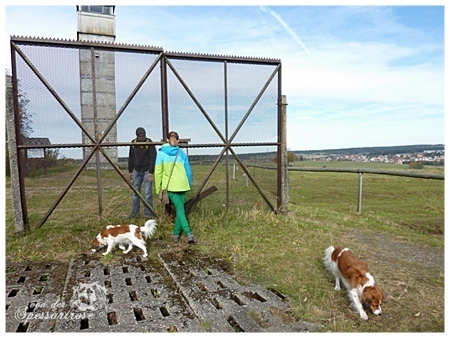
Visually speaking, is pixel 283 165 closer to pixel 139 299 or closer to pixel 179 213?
pixel 179 213

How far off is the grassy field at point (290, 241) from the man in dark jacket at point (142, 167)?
0.67 feet

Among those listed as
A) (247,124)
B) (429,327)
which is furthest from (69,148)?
(429,327)

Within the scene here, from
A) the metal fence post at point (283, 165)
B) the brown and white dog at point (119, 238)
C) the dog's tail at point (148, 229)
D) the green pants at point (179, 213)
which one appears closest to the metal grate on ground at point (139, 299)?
the brown and white dog at point (119, 238)

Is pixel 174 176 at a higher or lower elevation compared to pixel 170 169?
lower

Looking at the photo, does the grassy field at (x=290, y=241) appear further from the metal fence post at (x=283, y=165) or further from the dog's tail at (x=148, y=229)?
the dog's tail at (x=148, y=229)

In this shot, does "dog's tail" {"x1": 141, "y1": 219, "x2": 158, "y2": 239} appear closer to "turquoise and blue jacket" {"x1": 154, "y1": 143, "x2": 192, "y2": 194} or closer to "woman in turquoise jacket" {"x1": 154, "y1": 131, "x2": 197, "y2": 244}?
"woman in turquoise jacket" {"x1": 154, "y1": 131, "x2": 197, "y2": 244}

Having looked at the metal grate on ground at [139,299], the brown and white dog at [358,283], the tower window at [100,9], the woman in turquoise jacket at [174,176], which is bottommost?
the metal grate on ground at [139,299]

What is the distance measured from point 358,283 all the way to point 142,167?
15.3ft

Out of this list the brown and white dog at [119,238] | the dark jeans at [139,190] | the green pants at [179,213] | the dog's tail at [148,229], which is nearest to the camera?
the brown and white dog at [119,238]

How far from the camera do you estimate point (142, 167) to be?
21.8ft

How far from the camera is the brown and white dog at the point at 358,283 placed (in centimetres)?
334

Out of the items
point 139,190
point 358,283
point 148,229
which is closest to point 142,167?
point 139,190

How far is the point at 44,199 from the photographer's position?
242 inches

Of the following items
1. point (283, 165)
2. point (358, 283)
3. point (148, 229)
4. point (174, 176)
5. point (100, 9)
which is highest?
point (100, 9)
